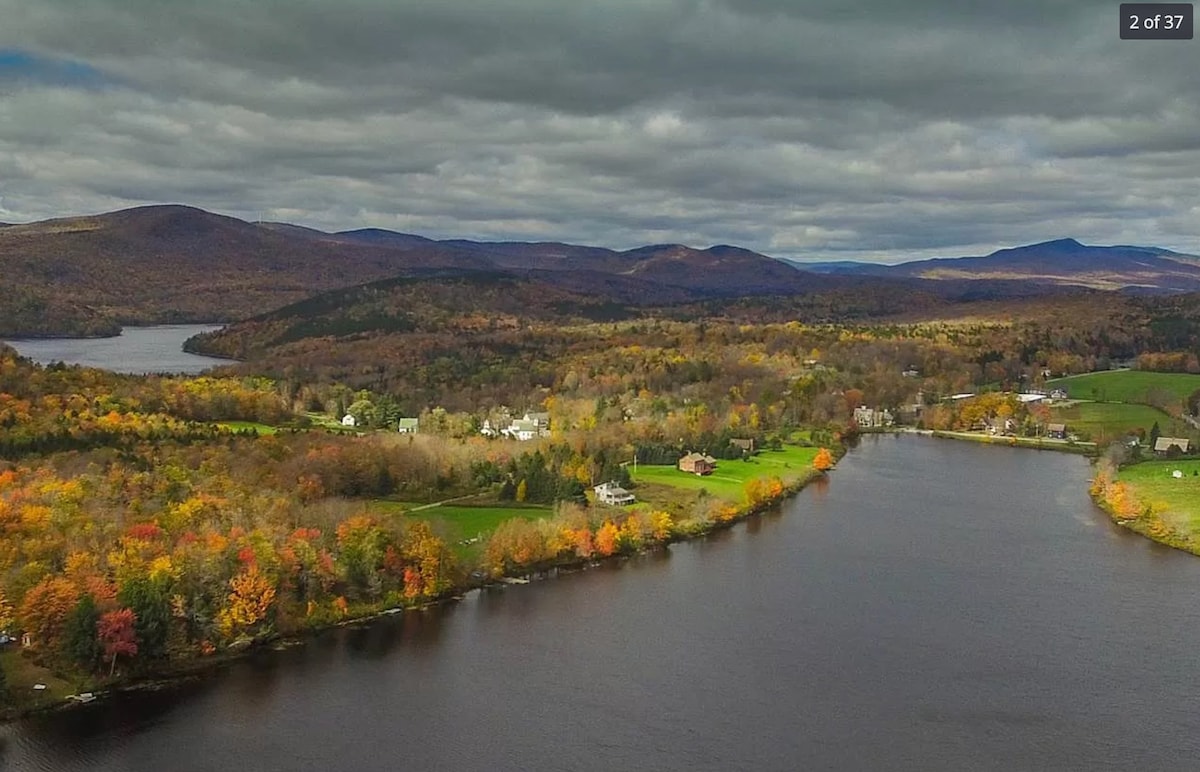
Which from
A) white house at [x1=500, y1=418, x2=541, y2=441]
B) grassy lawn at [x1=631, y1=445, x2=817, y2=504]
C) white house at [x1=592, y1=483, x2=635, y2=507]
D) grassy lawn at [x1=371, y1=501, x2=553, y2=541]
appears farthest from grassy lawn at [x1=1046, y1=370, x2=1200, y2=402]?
grassy lawn at [x1=371, y1=501, x2=553, y2=541]

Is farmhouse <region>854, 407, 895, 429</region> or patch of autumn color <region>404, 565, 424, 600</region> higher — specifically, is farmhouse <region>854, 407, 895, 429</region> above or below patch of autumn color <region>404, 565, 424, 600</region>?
above

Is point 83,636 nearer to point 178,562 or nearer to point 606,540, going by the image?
point 178,562

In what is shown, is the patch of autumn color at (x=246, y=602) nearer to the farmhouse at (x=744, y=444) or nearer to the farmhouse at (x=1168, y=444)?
the farmhouse at (x=744, y=444)

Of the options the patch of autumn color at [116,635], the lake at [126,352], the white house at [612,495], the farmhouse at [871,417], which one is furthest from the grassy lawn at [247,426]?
the farmhouse at [871,417]

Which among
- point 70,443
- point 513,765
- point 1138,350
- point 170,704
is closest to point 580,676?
point 513,765

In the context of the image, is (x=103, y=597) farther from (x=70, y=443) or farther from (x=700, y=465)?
(x=700, y=465)

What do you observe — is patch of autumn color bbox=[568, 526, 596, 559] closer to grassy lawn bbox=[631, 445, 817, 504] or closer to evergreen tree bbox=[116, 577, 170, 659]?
grassy lawn bbox=[631, 445, 817, 504]
